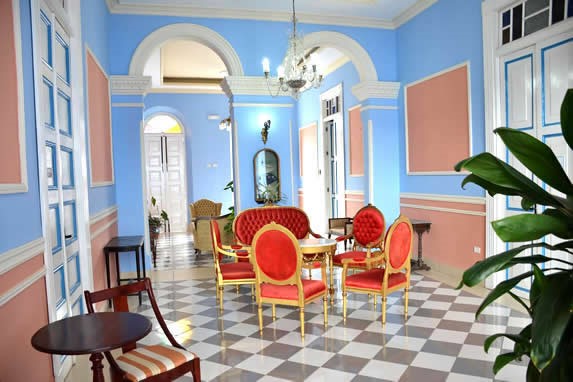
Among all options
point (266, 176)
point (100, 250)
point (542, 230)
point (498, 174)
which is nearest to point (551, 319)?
point (542, 230)

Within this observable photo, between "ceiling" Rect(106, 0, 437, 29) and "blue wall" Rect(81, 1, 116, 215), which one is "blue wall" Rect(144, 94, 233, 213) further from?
"blue wall" Rect(81, 1, 116, 215)

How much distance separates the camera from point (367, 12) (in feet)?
22.6

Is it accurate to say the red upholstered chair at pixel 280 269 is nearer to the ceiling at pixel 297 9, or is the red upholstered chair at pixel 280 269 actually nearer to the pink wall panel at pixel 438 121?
the pink wall panel at pixel 438 121

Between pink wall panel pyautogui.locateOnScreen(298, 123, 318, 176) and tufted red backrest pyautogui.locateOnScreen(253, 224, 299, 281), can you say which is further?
pink wall panel pyautogui.locateOnScreen(298, 123, 318, 176)

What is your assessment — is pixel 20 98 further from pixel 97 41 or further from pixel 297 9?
pixel 297 9

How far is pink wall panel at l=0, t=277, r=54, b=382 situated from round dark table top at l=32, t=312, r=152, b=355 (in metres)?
0.20

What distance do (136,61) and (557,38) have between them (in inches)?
211

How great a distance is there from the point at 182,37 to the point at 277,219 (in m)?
3.15

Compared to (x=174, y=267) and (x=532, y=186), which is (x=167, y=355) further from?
(x=174, y=267)

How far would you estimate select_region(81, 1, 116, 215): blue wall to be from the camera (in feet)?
14.8

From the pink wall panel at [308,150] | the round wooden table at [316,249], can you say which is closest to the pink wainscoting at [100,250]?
the round wooden table at [316,249]

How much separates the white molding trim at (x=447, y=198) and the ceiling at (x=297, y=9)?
280 cm

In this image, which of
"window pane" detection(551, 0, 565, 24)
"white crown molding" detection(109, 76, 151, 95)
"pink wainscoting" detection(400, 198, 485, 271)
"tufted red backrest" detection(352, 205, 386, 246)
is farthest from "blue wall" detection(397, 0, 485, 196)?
"white crown molding" detection(109, 76, 151, 95)

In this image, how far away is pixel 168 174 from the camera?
41.3 feet
